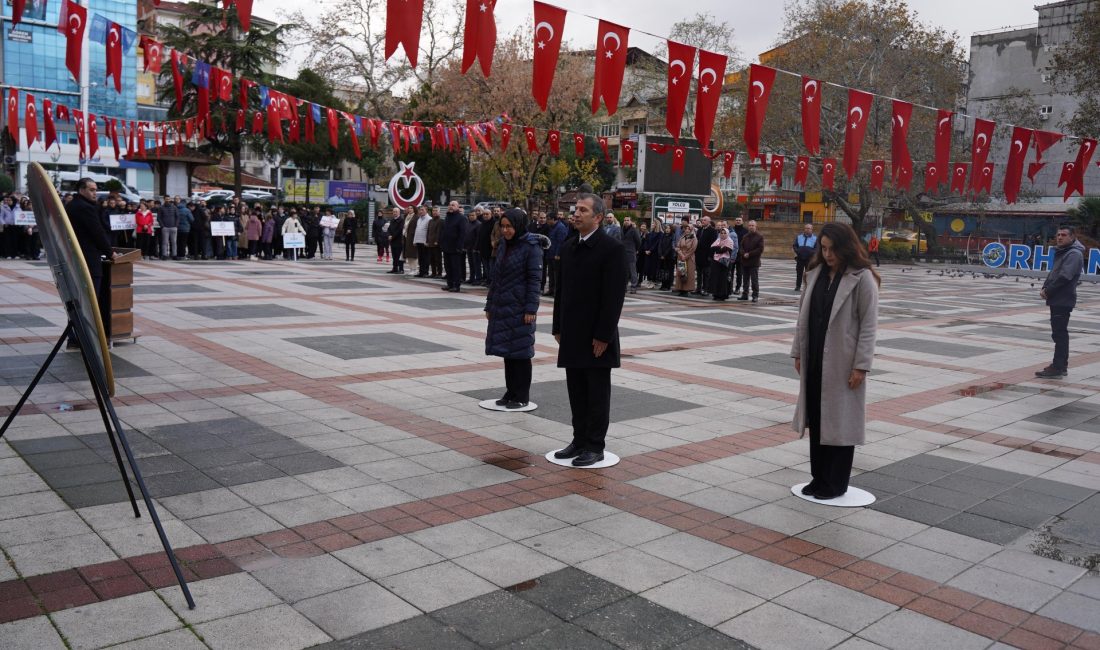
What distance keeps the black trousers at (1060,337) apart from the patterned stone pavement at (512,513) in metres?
0.60

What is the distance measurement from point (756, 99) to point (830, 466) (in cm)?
888

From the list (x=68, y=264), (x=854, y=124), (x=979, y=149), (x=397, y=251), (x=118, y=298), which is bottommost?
(x=118, y=298)

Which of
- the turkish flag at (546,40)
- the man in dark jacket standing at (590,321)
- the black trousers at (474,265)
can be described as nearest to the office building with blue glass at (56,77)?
the black trousers at (474,265)

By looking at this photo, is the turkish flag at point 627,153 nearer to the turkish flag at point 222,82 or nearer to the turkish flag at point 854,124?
the turkish flag at point 854,124

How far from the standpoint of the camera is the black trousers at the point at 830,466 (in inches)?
211

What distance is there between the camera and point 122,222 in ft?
70.6

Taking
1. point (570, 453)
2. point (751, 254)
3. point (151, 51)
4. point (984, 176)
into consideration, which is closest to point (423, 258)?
point (751, 254)

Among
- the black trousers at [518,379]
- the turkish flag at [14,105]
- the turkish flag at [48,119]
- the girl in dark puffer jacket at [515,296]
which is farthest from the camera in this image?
the turkish flag at [48,119]

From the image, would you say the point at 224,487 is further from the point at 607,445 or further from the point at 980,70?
the point at 980,70

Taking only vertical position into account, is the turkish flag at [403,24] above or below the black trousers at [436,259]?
above

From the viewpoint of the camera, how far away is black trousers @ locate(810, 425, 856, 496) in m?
5.36

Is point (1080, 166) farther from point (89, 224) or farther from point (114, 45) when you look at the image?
point (114, 45)

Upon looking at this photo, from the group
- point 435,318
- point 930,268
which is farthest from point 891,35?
point 435,318

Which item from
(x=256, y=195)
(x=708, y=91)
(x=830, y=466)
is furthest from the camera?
(x=256, y=195)
